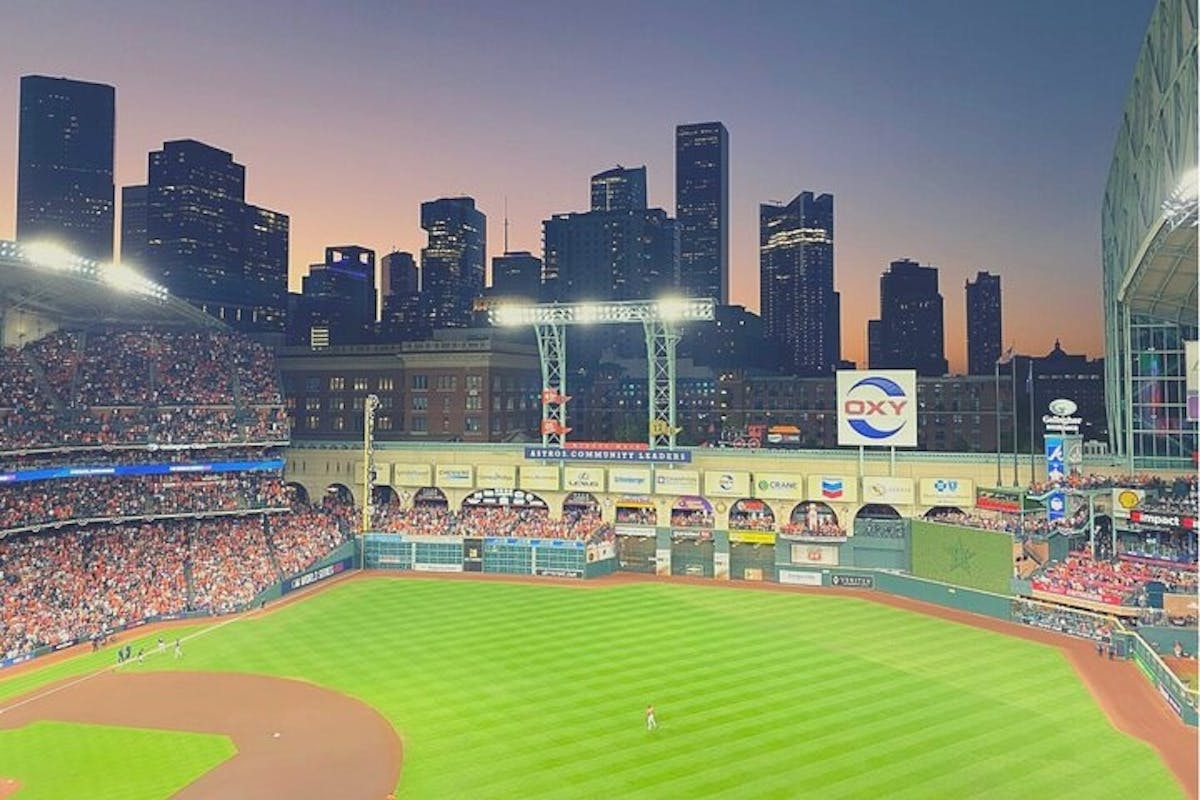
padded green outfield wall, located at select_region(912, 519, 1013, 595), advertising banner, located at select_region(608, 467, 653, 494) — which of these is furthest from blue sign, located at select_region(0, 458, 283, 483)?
padded green outfield wall, located at select_region(912, 519, 1013, 595)

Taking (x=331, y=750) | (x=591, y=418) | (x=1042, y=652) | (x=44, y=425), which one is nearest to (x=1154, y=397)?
(x=1042, y=652)

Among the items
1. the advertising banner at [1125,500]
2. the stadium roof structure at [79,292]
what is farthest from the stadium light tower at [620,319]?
the advertising banner at [1125,500]

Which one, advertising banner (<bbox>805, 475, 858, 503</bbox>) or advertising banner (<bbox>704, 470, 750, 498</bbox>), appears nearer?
advertising banner (<bbox>805, 475, 858, 503</bbox>)

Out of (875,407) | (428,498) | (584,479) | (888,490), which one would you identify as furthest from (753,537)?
(428,498)

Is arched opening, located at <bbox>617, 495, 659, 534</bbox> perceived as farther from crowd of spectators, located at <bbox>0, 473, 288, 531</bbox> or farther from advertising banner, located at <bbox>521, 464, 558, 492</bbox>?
crowd of spectators, located at <bbox>0, 473, 288, 531</bbox>

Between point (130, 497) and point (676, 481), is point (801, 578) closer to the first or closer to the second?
point (676, 481)

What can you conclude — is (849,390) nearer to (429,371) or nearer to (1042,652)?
(1042,652)
